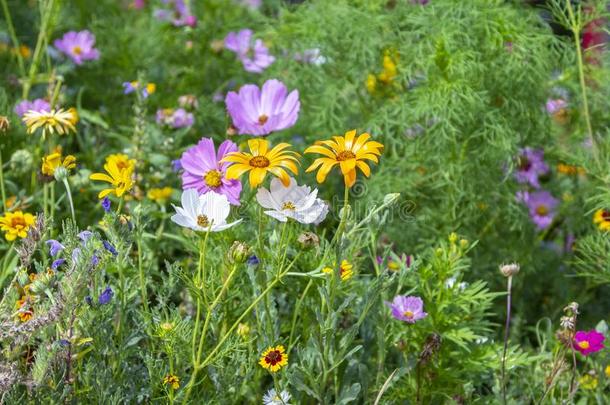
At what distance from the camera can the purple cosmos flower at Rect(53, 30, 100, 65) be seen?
2449 mm

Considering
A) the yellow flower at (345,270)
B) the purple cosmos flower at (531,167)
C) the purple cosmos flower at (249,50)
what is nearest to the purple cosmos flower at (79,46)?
the purple cosmos flower at (249,50)

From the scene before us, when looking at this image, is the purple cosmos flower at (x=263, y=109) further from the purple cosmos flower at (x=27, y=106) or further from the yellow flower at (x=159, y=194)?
the purple cosmos flower at (x=27, y=106)

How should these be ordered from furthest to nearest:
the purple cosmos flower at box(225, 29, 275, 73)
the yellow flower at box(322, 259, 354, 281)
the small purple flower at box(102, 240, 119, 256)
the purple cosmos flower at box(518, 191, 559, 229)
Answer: the purple cosmos flower at box(225, 29, 275, 73) → the purple cosmos flower at box(518, 191, 559, 229) → the yellow flower at box(322, 259, 354, 281) → the small purple flower at box(102, 240, 119, 256)

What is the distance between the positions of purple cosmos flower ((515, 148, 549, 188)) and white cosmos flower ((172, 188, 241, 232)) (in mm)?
984

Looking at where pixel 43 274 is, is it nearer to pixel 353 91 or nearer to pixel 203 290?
pixel 203 290

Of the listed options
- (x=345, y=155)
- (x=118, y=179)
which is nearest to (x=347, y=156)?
(x=345, y=155)

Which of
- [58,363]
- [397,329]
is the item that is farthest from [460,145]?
[58,363]

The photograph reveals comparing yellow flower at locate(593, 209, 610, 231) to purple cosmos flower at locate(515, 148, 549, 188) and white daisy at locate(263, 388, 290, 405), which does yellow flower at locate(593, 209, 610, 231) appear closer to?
purple cosmos flower at locate(515, 148, 549, 188)

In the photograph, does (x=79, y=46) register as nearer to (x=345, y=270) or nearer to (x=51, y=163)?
(x=51, y=163)

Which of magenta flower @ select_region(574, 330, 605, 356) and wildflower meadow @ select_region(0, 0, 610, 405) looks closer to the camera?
wildflower meadow @ select_region(0, 0, 610, 405)

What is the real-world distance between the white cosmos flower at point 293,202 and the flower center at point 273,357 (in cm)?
19

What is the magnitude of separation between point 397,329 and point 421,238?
399mm

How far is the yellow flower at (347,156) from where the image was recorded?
118cm

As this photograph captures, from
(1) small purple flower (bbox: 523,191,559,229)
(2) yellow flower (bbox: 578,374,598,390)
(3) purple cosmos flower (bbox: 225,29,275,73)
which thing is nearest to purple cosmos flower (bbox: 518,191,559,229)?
(1) small purple flower (bbox: 523,191,559,229)
